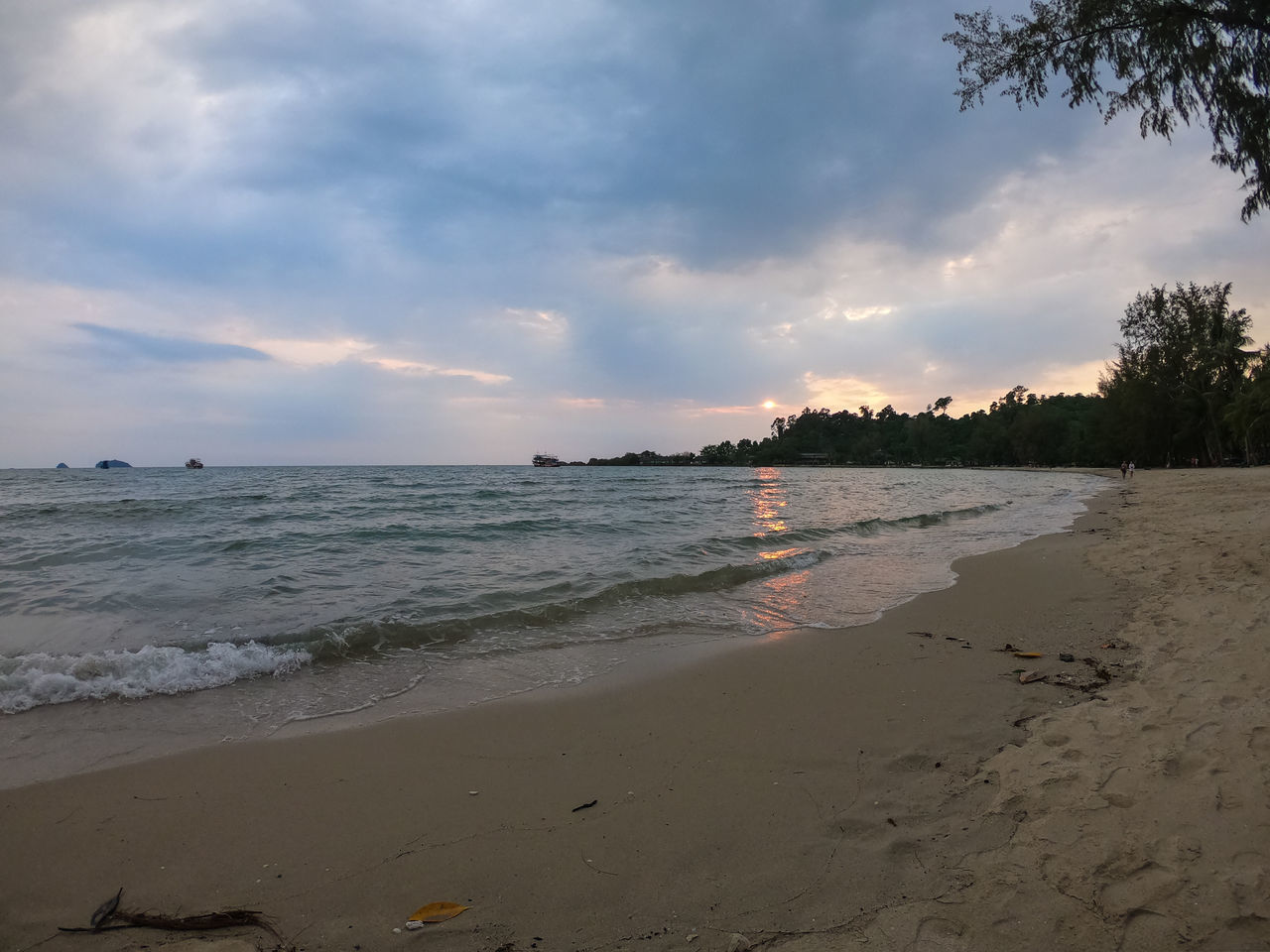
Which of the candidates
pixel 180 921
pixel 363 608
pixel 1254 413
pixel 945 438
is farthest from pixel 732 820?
pixel 945 438

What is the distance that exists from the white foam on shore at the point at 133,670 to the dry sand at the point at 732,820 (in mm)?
1705

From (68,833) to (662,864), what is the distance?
10.3 feet

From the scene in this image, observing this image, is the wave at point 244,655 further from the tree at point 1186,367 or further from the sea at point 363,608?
the tree at point 1186,367

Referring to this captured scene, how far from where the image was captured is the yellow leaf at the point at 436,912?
7.73 ft

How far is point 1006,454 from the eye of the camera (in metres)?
110

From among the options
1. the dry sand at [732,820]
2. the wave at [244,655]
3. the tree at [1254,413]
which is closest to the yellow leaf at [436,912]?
A: the dry sand at [732,820]

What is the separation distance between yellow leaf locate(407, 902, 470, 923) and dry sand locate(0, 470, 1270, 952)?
3.1 inches

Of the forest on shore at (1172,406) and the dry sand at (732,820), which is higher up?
the forest on shore at (1172,406)

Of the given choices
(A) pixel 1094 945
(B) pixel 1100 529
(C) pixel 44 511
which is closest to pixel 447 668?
(A) pixel 1094 945

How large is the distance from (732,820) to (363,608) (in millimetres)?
6367

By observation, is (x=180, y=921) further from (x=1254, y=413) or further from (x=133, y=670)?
(x=1254, y=413)

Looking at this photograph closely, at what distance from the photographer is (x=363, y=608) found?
781 centimetres

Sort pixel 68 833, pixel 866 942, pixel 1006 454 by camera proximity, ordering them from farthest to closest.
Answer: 1. pixel 1006 454
2. pixel 68 833
3. pixel 866 942

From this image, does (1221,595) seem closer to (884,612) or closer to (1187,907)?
(884,612)
